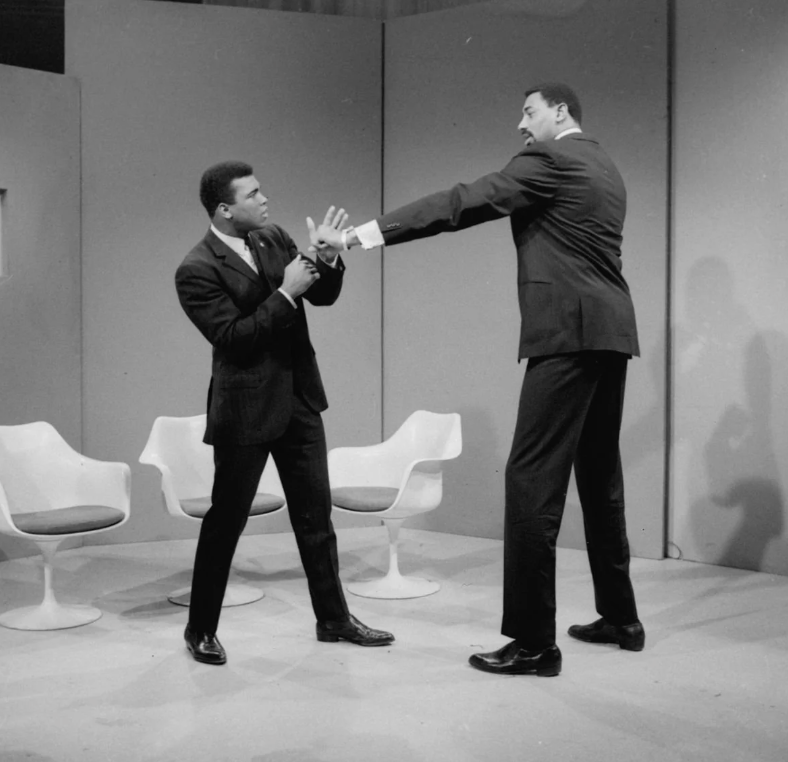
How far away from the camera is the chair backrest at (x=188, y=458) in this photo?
482 centimetres

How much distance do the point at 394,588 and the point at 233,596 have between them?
27.6 inches

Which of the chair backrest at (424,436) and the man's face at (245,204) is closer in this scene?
the man's face at (245,204)

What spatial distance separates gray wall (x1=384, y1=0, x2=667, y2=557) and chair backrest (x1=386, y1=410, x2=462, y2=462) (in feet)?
2.56

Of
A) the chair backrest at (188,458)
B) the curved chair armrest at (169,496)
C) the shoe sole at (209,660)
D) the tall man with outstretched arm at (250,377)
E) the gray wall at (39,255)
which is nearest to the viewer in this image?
the tall man with outstretched arm at (250,377)

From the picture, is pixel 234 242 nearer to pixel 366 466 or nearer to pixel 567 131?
pixel 567 131

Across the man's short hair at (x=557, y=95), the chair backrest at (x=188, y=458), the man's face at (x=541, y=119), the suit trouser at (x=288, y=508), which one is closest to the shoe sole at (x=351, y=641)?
the suit trouser at (x=288, y=508)

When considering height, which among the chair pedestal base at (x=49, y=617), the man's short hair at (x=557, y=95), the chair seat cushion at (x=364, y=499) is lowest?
the chair pedestal base at (x=49, y=617)

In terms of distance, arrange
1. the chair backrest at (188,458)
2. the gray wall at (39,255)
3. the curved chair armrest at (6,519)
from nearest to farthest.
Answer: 1. the curved chair armrest at (6,519)
2. the chair backrest at (188,458)
3. the gray wall at (39,255)

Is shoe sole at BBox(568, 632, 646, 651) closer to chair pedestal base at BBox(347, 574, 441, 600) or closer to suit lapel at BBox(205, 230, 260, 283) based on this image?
A: chair pedestal base at BBox(347, 574, 441, 600)

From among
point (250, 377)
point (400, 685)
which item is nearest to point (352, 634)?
point (400, 685)

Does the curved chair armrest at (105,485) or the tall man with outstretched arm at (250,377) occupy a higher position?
the tall man with outstretched arm at (250,377)

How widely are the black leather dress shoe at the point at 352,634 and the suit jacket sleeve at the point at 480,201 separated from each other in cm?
145

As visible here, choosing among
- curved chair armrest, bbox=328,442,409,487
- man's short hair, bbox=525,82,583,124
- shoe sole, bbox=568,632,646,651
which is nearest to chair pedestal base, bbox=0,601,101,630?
curved chair armrest, bbox=328,442,409,487

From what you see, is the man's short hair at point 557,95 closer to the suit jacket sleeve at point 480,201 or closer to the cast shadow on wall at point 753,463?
the suit jacket sleeve at point 480,201
